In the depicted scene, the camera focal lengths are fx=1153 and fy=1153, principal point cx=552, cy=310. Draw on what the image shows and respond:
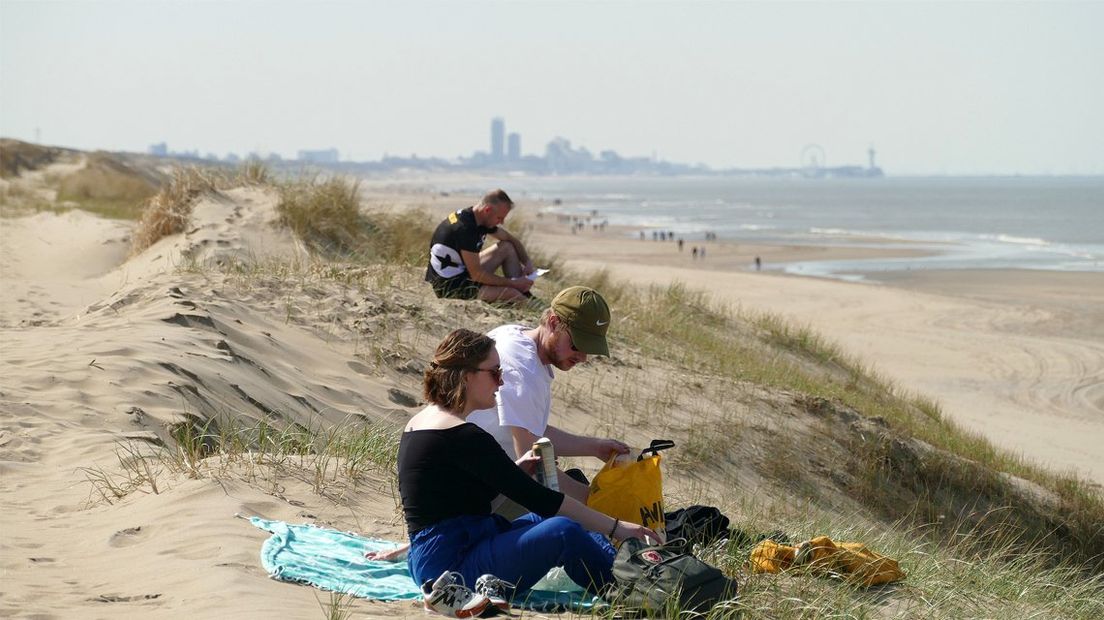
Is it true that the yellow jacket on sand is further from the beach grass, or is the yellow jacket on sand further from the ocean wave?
the ocean wave

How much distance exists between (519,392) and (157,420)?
284 centimetres

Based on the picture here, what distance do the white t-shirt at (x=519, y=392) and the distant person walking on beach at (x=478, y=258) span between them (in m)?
5.18

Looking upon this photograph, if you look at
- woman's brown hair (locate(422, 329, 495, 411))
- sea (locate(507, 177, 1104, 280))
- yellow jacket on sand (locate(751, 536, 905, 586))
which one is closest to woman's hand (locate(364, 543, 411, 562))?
woman's brown hair (locate(422, 329, 495, 411))

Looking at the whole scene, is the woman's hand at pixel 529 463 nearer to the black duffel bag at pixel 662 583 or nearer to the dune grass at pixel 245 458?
the black duffel bag at pixel 662 583

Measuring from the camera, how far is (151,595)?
4.34 metres

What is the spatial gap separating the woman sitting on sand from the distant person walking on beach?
19.7ft

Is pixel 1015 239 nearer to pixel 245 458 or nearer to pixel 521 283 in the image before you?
pixel 521 283

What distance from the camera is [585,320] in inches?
207

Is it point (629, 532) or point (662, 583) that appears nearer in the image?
point (662, 583)

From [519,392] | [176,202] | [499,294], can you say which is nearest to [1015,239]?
[176,202]

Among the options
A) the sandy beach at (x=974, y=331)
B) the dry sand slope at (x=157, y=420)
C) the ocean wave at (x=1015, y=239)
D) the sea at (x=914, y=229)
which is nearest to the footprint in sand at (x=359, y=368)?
the dry sand slope at (x=157, y=420)

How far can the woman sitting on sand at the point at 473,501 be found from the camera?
4395 mm

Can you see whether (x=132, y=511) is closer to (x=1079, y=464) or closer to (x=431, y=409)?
(x=431, y=409)

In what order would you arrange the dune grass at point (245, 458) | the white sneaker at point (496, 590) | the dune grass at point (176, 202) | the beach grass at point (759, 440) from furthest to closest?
the dune grass at point (176, 202) → the dune grass at point (245, 458) → the beach grass at point (759, 440) → the white sneaker at point (496, 590)
